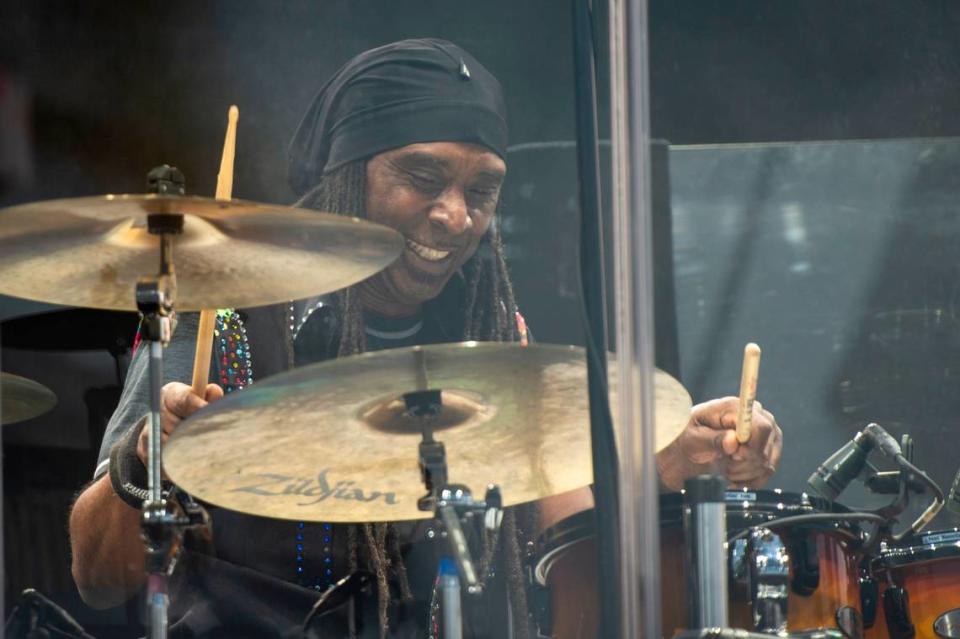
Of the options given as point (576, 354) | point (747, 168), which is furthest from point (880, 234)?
point (576, 354)

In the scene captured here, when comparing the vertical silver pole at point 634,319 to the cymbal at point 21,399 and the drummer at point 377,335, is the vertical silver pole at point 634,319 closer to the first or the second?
the drummer at point 377,335

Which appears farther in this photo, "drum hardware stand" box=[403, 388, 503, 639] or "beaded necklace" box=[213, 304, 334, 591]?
"beaded necklace" box=[213, 304, 334, 591]

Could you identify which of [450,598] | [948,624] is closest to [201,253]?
[450,598]

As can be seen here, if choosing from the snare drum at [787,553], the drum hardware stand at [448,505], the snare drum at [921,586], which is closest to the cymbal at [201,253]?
the drum hardware stand at [448,505]

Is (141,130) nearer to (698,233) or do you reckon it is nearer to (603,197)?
(603,197)

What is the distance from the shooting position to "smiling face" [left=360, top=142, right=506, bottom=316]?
6.86 feet

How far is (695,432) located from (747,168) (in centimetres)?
50

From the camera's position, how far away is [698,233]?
90.1 inches

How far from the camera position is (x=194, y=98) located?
6.68 ft

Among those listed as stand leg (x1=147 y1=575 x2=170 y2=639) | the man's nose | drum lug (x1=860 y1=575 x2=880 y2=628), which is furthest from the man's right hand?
drum lug (x1=860 y1=575 x2=880 y2=628)

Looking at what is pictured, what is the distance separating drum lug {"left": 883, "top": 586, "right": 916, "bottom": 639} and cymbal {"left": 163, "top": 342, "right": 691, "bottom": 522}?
402mm

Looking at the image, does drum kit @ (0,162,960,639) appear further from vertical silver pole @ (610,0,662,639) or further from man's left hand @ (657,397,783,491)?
man's left hand @ (657,397,783,491)

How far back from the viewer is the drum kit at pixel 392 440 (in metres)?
1.61

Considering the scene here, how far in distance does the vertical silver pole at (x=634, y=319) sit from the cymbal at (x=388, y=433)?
39 mm
